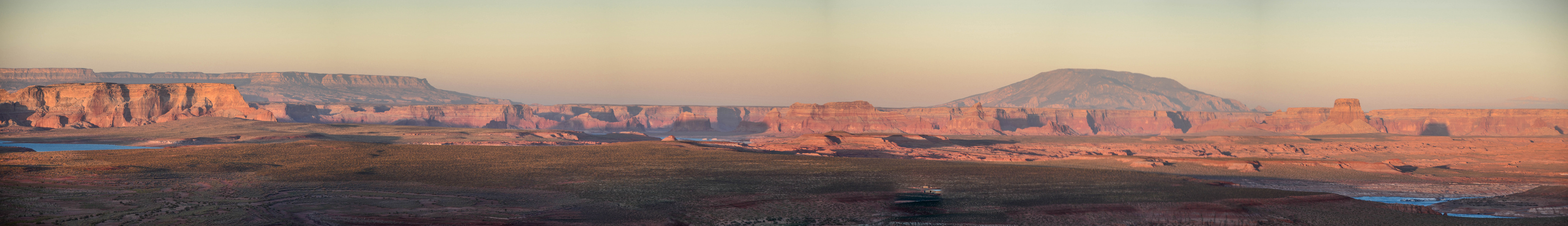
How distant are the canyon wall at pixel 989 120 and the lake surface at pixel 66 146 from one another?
6470 cm

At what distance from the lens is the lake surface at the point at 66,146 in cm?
7125

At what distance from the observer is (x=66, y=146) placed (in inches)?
2948

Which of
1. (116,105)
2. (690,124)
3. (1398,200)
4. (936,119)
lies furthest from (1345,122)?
(116,105)

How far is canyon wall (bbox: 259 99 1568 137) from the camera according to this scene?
139500 millimetres

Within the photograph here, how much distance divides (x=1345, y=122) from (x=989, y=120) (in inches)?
2158

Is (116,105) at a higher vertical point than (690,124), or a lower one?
higher

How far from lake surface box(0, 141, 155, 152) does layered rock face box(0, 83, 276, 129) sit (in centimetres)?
2061

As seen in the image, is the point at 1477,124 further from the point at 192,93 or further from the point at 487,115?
the point at 192,93

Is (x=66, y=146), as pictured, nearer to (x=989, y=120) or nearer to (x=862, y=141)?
(x=862, y=141)

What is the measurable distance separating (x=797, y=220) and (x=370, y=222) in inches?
469

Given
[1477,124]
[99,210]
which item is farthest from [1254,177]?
[1477,124]

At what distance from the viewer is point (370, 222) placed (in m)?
23.4

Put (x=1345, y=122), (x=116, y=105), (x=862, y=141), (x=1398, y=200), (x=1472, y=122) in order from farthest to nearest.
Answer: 1. (x=1472, y=122)
2. (x=1345, y=122)
3. (x=116, y=105)
4. (x=862, y=141)
5. (x=1398, y=200)

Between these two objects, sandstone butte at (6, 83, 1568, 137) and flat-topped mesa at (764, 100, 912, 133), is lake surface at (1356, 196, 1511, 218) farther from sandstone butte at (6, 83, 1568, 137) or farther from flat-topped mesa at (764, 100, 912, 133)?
flat-topped mesa at (764, 100, 912, 133)
